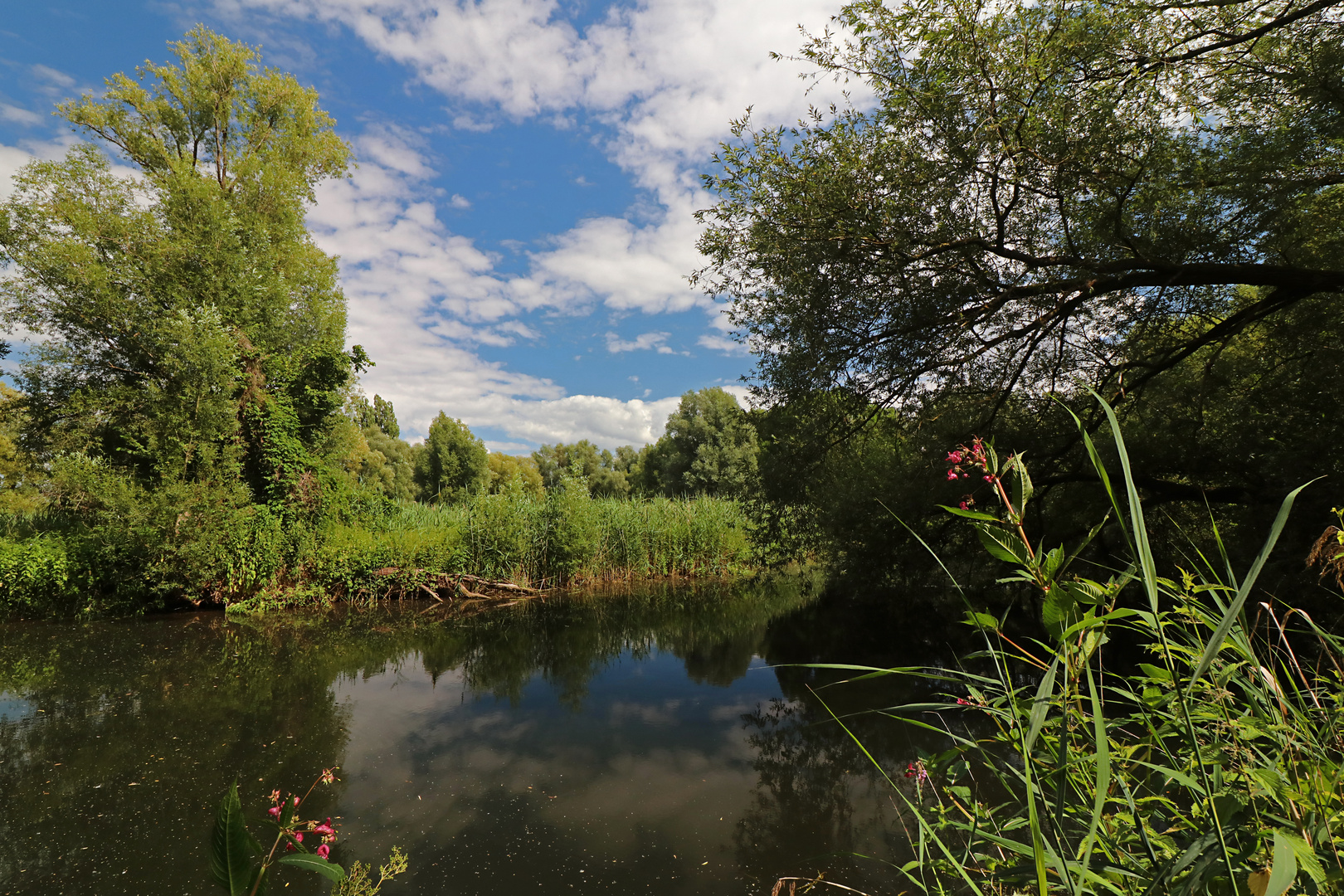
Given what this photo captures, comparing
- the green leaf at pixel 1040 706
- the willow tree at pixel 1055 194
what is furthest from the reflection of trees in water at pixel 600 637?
the green leaf at pixel 1040 706

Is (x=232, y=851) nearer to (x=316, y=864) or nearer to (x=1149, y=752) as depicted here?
(x=316, y=864)

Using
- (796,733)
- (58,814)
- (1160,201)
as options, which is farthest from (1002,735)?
(1160,201)

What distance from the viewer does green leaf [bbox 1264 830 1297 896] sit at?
0.64m

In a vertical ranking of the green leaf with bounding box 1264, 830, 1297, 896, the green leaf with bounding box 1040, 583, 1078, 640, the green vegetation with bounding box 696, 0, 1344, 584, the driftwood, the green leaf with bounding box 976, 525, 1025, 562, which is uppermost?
the green vegetation with bounding box 696, 0, 1344, 584

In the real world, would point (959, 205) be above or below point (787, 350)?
above

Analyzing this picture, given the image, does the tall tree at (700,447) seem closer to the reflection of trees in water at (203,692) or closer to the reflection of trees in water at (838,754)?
the reflection of trees in water at (203,692)

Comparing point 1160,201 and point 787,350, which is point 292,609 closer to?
point 787,350

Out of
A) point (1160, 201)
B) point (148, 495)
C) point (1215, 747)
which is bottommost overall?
point (1215, 747)

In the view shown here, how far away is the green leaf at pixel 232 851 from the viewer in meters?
0.89

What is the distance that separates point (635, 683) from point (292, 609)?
29.7ft

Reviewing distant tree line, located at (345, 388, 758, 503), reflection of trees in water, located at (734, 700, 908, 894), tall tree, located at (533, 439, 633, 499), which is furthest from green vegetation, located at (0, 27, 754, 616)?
tall tree, located at (533, 439, 633, 499)

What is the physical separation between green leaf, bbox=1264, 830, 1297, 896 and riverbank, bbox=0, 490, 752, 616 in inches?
396

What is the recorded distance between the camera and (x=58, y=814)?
4.48 metres

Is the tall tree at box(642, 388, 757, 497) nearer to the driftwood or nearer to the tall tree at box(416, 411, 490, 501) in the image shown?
the tall tree at box(416, 411, 490, 501)
